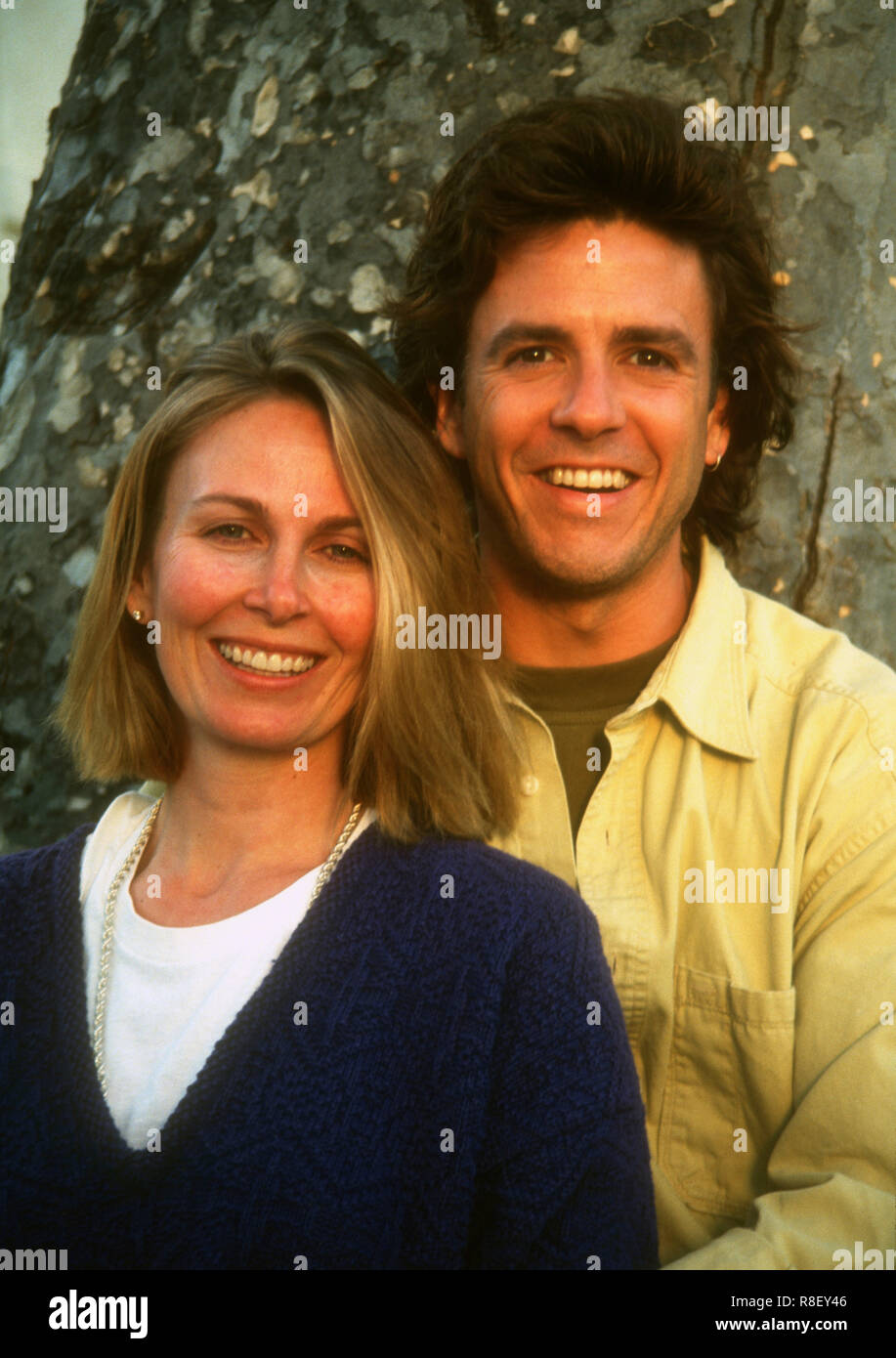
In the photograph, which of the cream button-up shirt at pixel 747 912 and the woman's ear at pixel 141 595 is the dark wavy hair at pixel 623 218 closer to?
the cream button-up shirt at pixel 747 912

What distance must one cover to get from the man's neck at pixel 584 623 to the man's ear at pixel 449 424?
0.30 m

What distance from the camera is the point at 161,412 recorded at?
76.2 inches

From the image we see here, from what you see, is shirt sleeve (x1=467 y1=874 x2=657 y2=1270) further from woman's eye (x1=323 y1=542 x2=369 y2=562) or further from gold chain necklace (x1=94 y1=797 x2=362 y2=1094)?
woman's eye (x1=323 y1=542 x2=369 y2=562)

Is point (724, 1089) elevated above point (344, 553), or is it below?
below

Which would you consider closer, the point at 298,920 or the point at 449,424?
the point at 298,920

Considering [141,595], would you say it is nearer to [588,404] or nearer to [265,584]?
[265,584]

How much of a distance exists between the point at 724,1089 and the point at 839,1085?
0.86ft

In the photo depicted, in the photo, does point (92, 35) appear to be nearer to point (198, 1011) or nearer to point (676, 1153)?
point (198, 1011)

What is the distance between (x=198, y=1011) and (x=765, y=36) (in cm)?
217

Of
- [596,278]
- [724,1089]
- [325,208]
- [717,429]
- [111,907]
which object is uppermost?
[325,208]

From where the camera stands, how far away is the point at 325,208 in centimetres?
273

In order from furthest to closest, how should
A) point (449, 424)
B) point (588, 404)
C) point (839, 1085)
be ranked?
point (449, 424)
point (588, 404)
point (839, 1085)

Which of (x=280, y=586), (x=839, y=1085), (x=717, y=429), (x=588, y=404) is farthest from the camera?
(x=717, y=429)

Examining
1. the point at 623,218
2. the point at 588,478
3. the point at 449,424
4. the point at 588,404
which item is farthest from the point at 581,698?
the point at 623,218
